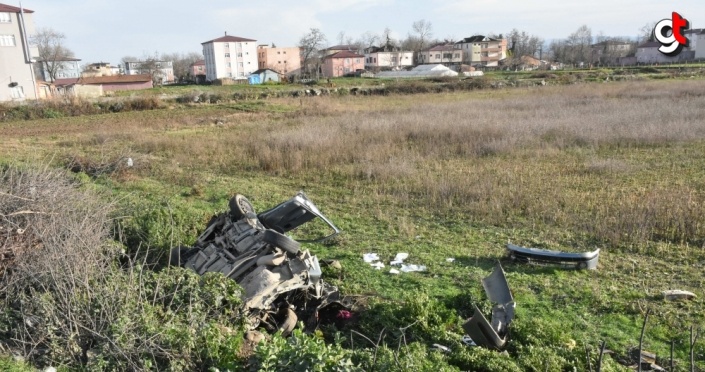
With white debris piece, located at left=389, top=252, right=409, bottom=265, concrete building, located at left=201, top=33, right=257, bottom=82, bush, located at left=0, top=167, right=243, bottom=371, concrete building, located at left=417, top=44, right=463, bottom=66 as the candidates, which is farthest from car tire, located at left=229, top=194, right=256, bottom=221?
concrete building, located at left=417, top=44, right=463, bottom=66

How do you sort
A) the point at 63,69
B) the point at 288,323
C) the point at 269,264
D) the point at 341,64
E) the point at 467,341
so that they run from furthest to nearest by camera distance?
the point at 341,64 → the point at 63,69 → the point at 269,264 → the point at 288,323 → the point at 467,341

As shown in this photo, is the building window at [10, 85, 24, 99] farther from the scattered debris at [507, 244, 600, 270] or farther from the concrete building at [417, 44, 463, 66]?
the concrete building at [417, 44, 463, 66]

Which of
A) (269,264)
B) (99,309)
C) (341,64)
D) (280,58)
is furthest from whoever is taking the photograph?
(280,58)

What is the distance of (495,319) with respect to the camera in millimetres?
5523

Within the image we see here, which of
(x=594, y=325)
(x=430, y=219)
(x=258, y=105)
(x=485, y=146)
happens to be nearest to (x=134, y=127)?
(x=258, y=105)

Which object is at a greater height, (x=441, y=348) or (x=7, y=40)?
(x=7, y=40)

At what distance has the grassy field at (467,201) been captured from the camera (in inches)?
222

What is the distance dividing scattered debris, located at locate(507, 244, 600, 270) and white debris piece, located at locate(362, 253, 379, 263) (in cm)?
211

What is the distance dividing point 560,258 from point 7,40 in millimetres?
49287

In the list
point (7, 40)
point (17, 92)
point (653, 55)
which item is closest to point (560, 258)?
point (17, 92)

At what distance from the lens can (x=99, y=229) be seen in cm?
646

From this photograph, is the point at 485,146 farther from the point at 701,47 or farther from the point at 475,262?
the point at 701,47

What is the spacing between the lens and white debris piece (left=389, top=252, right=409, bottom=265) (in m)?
7.66

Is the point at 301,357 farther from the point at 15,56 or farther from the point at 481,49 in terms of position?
the point at 481,49
